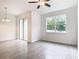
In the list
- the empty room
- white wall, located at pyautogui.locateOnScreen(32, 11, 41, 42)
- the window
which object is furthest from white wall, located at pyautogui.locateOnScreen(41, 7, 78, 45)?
white wall, located at pyautogui.locateOnScreen(32, 11, 41, 42)

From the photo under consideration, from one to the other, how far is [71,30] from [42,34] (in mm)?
2745

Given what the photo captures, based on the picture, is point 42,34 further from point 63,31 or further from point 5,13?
point 5,13

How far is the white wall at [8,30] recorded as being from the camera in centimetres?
766

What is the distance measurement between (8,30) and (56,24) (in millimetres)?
4512

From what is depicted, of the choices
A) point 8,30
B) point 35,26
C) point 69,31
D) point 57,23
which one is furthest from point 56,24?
point 8,30

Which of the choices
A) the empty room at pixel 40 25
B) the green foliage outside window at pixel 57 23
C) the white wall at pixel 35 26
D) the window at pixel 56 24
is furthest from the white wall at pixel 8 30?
the green foliage outside window at pixel 57 23

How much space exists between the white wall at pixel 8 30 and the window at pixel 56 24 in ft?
11.4

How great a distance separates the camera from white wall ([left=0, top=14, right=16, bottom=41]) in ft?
25.1

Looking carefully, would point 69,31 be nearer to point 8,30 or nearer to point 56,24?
point 56,24

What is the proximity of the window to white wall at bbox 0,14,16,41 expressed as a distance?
348cm

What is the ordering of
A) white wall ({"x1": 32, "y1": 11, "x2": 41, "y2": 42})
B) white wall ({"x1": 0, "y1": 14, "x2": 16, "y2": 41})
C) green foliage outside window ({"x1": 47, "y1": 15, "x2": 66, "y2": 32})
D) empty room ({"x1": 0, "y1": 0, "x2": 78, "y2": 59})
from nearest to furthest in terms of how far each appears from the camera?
empty room ({"x1": 0, "y1": 0, "x2": 78, "y2": 59})
green foliage outside window ({"x1": 47, "y1": 15, "x2": 66, "y2": 32})
white wall ({"x1": 32, "y1": 11, "x2": 41, "y2": 42})
white wall ({"x1": 0, "y1": 14, "x2": 16, "y2": 41})

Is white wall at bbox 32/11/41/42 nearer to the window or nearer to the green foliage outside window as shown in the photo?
the window

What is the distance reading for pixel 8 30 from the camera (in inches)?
320

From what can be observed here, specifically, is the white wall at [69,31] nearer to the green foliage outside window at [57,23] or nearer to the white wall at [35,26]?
the green foliage outside window at [57,23]
